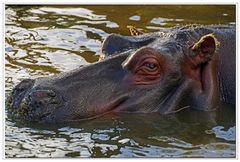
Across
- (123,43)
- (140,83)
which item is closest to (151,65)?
(140,83)

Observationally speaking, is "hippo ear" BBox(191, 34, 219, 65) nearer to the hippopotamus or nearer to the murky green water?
the hippopotamus

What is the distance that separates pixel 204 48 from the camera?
19.8ft

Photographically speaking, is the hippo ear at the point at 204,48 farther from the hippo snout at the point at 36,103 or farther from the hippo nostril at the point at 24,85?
the hippo nostril at the point at 24,85

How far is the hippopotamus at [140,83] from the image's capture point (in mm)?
5668

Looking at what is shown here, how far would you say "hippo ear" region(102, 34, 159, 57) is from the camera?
247 inches

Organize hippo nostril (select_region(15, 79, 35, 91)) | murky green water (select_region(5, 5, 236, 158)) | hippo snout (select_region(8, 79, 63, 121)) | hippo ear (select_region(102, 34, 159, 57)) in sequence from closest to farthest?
murky green water (select_region(5, 5, 236, 158)) → hippo snout (select_region(8, 79, 63, 121)) → hippo nostril (select_region(15, 79, 35, 91)) → hippo ear (select_region(102, 34, 159, 57))

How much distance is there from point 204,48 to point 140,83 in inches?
27.5

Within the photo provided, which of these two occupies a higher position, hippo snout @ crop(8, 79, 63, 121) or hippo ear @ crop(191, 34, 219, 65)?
hippo ear @ crop(191, 34, 219, 65)

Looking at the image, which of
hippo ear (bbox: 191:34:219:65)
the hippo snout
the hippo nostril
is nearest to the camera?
the hippo snout

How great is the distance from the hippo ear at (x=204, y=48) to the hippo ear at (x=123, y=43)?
1.67 feet

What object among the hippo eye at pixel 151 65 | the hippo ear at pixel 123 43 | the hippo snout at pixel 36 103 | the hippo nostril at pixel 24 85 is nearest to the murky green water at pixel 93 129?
the hippo snout at pixel 36 103

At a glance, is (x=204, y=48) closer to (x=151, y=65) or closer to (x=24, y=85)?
(x=151, y=65)

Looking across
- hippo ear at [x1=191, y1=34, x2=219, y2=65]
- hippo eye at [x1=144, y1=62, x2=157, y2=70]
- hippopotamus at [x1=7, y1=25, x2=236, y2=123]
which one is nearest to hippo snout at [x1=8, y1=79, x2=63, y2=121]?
hippopotamus at [x1=7, y1=25, x2=236, y2=123]

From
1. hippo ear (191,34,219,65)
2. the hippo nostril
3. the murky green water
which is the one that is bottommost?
the murky green water
